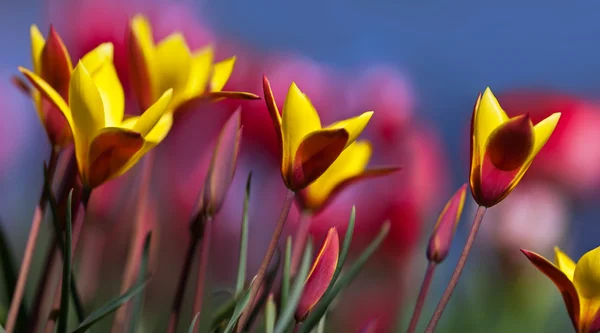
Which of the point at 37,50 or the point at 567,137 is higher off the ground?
the point at 37,50

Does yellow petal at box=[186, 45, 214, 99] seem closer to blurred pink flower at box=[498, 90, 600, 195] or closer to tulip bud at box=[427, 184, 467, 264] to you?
tulip bud at box=[427, 184, 467, 264]

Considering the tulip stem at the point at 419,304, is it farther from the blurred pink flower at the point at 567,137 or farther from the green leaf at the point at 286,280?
the blurred pink flower at the point at 567,137

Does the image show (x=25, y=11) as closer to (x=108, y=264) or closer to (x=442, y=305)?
(x=108, y=264)

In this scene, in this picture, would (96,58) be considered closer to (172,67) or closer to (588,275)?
(172,67)

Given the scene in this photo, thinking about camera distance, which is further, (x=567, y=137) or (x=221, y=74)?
(x=567, y=137)

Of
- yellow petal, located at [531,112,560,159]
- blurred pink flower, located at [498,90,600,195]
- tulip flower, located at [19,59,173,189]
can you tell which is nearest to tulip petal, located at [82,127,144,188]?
tulip flower, located at [19,59,173,189]

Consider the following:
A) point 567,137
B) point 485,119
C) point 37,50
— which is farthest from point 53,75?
point 567,137
